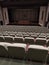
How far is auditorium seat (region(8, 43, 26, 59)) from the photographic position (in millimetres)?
1858

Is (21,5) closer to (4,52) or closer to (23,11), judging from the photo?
(23,11)

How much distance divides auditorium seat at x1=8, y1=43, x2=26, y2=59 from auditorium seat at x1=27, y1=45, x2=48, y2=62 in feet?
0.42

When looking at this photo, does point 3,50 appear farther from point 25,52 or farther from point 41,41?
point 41,41

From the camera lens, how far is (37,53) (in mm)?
1806

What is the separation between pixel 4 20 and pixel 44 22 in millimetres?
5751

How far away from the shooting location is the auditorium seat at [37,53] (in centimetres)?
175

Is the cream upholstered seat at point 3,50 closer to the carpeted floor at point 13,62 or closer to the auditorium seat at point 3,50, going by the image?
the auditorium seat at point 3,50

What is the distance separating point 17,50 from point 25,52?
171 mm

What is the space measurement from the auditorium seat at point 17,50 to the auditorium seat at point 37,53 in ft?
0.42

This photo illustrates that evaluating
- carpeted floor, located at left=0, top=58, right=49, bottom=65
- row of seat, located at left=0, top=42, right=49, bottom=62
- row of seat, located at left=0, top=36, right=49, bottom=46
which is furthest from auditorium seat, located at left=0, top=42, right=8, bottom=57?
row of seat, located at left=0, top=36, right=49, bottom=46

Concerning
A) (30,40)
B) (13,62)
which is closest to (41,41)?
(30,40)

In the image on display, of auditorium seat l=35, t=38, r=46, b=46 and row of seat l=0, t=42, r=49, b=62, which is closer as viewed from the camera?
row of seat l=0, t=42, r=49, b=62

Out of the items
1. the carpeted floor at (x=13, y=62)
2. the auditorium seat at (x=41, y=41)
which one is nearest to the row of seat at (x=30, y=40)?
the auditorium seat at (x=41, y=41)

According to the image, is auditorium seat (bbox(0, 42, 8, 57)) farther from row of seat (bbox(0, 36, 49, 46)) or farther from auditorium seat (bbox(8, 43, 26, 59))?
row of seat (bbox(0, 36, 49, 46))
